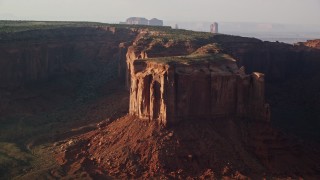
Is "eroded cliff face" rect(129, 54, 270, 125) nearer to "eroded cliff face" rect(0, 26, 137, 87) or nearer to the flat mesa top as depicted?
the flat mesa top

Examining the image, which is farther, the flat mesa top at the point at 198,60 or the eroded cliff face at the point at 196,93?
the flat mesa top at the point at 198,60

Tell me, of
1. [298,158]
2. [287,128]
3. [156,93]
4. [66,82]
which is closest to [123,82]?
[66,82]

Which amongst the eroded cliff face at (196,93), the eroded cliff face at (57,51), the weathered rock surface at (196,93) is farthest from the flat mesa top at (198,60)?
the eroded cliff face at (57,51)

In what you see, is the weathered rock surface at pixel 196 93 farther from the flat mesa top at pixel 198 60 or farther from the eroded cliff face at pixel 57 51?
the eroded cliff face at pixel 57 51

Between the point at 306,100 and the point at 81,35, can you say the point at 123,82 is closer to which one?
the point at 81,35

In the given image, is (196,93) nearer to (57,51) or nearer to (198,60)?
(198,60)

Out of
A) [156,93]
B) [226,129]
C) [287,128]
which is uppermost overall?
[156,93]
